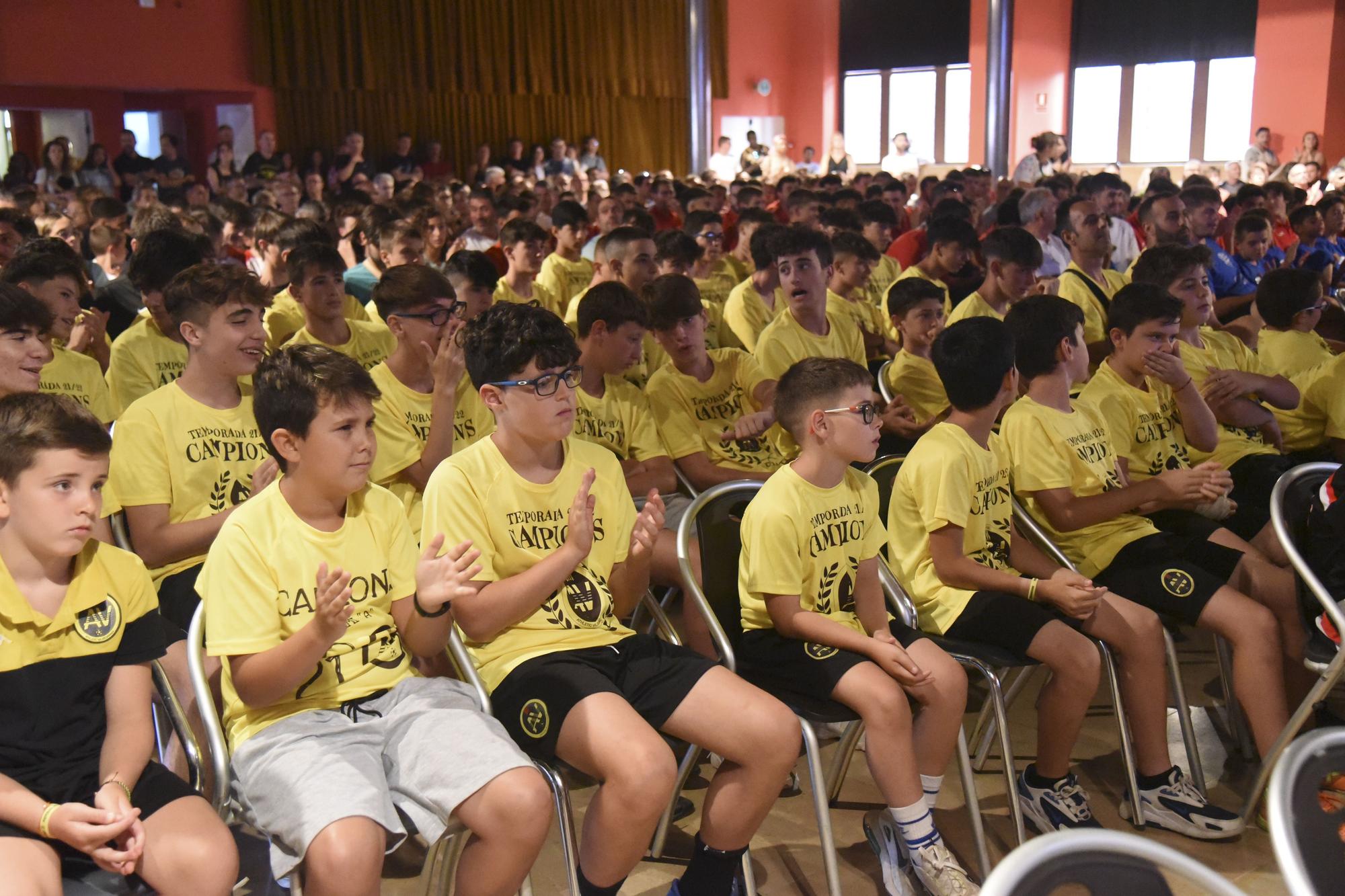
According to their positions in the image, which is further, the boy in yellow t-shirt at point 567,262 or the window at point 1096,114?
the window at point 1096,114

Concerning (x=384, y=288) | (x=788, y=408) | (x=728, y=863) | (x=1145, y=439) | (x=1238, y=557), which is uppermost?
(x=384, y=288)

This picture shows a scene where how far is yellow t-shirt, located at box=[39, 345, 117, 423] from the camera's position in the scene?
3.33 m

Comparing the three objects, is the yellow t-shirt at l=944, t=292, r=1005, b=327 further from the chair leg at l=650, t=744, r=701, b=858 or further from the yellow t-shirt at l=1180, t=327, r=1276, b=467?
the chair leg at l=650, t=744, r=701, b=858

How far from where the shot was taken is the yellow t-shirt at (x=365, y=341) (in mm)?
3936

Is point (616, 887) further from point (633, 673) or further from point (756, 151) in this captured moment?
point (756, 151)

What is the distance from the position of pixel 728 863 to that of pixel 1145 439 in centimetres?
184

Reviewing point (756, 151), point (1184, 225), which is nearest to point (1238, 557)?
point (1184, 225)

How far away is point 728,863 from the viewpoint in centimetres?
228

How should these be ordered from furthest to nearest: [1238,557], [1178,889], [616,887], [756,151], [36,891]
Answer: [756,151]
[1238,557]
[616,887]
[36,891]
[1178,889]

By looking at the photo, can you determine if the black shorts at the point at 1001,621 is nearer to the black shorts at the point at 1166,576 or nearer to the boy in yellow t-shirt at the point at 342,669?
the black shorts at the point at 1166,576

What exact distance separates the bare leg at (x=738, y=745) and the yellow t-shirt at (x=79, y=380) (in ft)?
6.66

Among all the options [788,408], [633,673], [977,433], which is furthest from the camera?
[977,433]

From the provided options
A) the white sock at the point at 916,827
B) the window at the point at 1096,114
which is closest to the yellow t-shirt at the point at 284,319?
the white sock at the point at 916,827

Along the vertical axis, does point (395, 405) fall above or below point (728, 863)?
above
